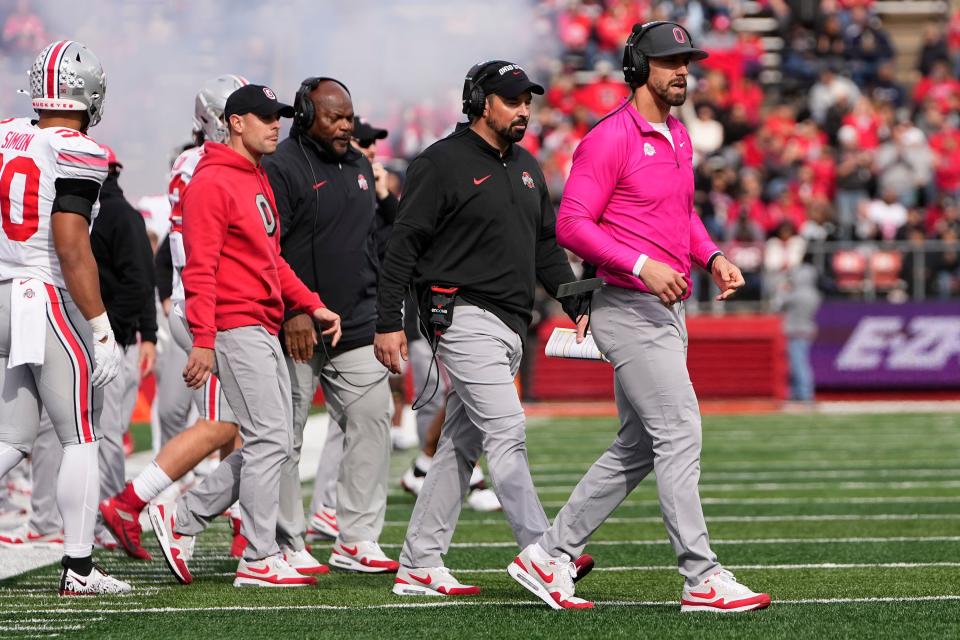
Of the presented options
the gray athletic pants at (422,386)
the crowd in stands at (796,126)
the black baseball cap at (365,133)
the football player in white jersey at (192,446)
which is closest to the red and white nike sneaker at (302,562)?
the football player in white jersey at (192,446)

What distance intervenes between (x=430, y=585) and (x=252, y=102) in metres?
1.90

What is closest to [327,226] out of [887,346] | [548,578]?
[548,578]

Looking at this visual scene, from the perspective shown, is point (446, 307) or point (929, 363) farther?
point (929, 363)

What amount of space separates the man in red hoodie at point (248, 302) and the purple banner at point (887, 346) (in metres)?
13.5

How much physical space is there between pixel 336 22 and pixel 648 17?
8056mm

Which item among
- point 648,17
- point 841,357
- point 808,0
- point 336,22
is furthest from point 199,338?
point 808,0

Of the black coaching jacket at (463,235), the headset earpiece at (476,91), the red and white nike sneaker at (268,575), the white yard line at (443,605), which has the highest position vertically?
the headset earpiece at (476,91)

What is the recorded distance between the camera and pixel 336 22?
56.1 feet

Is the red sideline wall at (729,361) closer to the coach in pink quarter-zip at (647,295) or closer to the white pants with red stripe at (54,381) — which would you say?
the white pants with red stripe at (54,381)

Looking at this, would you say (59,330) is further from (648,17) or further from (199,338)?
(648,17)

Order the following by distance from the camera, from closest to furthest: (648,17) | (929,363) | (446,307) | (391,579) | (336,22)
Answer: (446,307) < (391,579) < (336,22) < (929,363) < (648,17)

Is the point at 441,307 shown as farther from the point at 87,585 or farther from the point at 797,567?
the point at 797,567

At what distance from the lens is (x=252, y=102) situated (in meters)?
6.09

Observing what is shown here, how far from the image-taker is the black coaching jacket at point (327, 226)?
643cm
